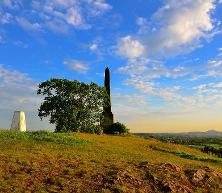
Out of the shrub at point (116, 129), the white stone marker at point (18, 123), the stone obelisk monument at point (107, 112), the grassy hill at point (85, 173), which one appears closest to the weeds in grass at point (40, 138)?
the grassy hill at point (85, 173)

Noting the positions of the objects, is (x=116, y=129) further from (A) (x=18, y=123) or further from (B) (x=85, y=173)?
(B) (x=85, y=173)

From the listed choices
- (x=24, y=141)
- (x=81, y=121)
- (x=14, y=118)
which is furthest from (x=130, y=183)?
(x=81, y=121)

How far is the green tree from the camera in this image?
45.3 meters

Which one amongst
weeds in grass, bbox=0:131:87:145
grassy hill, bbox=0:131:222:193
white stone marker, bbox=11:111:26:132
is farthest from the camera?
white stone marker, bbox=11:111:26:132

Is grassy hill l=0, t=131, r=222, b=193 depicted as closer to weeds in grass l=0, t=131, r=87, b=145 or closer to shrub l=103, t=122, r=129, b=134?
weeds in grass l=0, t=131, r=87, b=145

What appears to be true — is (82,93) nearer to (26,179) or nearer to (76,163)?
(76,163)

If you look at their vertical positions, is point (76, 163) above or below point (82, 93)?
below

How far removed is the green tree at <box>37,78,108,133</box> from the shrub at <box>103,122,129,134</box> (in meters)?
6.24

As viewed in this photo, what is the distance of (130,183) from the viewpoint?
65.6 feet

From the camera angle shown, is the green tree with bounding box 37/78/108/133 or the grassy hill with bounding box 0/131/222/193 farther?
the green tree with bounding box 37/78/108/133

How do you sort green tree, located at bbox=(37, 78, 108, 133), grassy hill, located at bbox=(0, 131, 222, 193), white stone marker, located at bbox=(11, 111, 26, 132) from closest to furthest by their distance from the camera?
grassy hill, located at bbox=(0, 131, 222, 193), white stone marker, located at bbox=(11, 111, 26, 132), green tree, located at bbox=(37, 78, 108, 133)

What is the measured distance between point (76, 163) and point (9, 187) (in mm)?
5880

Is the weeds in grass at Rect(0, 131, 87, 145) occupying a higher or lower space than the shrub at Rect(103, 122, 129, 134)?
lower

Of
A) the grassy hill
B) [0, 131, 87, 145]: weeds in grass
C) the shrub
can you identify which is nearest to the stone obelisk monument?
the shrub
